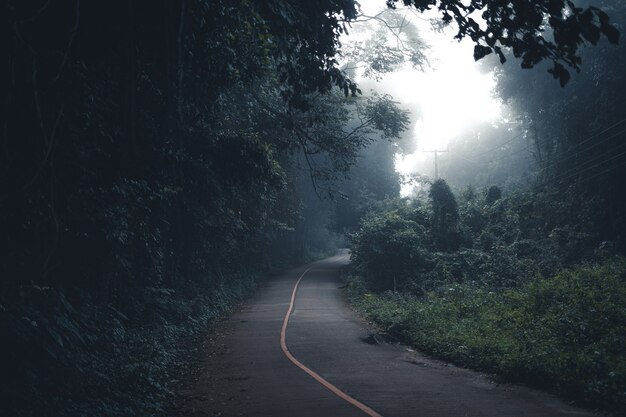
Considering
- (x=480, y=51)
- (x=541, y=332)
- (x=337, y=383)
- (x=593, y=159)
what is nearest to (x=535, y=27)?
(x=480, y=51)

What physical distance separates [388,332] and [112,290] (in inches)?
309

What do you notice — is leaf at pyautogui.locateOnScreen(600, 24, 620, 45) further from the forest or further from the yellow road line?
the yellow road line

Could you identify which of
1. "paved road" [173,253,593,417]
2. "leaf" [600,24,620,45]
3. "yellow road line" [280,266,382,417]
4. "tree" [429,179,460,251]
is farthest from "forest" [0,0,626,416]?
"tree" [429,179,460,251]

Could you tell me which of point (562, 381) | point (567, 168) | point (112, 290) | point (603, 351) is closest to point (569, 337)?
point (603, 351)

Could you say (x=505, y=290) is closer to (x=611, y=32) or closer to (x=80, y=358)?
(x=80, y=358)

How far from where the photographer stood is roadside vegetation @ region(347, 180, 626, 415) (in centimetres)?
975

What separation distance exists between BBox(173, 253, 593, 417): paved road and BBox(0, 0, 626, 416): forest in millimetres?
708

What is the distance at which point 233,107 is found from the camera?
15938 millimetres

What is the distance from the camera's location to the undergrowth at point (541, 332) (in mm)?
8805

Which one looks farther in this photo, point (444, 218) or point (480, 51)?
point (444, 218)

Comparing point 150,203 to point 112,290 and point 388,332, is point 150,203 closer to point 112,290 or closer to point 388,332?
point 112,290

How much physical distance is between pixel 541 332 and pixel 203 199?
925 cm

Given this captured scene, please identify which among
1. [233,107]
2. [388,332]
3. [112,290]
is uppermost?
[233,107]

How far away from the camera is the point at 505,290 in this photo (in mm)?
21297
